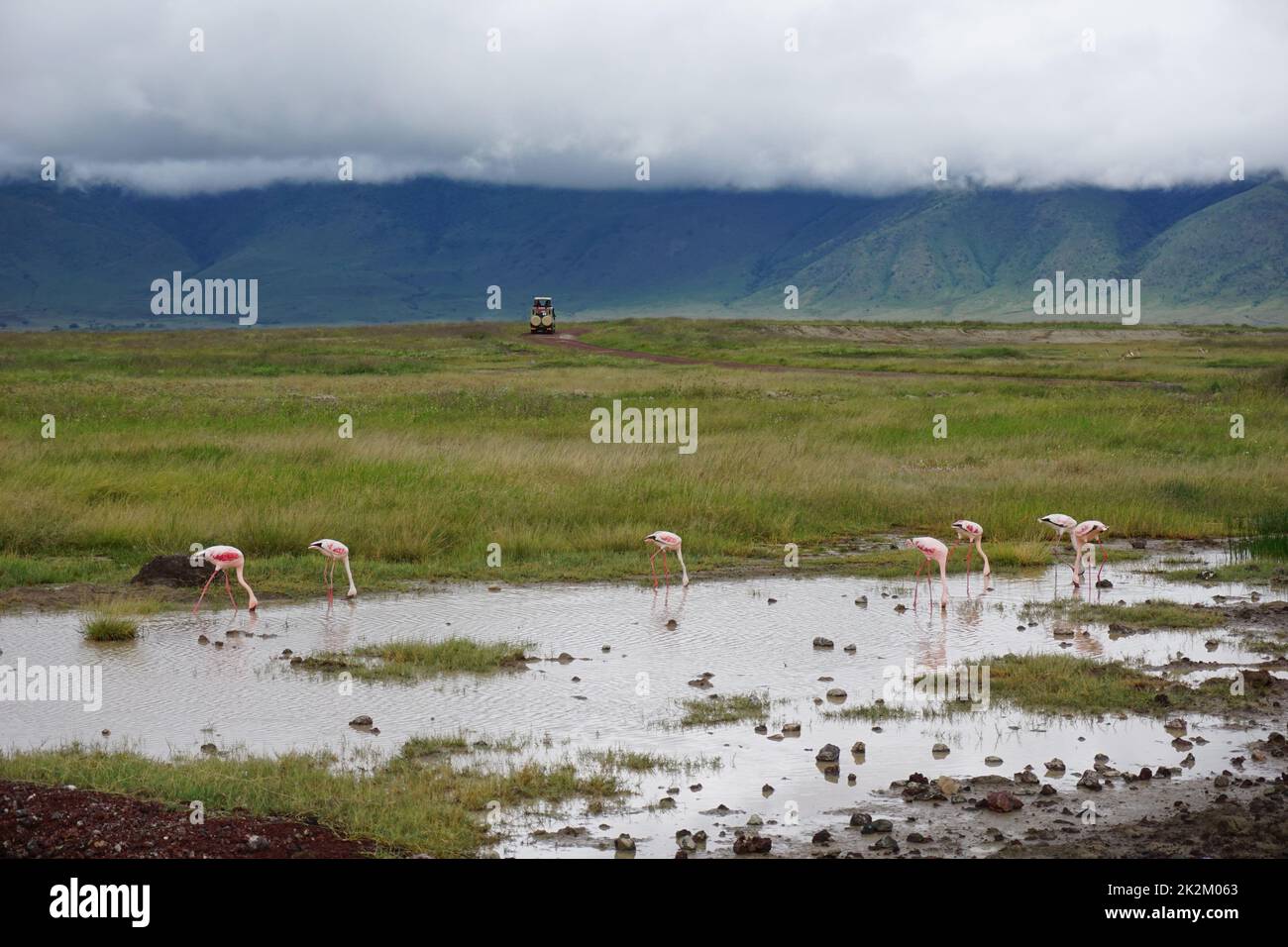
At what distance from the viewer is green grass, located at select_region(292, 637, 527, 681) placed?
534 inches

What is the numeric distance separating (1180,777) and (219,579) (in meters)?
12.1

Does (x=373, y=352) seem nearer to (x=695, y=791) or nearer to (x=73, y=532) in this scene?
(x=73, y=532)

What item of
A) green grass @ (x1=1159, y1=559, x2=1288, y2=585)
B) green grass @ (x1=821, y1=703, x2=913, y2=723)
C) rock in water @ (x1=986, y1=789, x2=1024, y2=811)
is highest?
green grass @ (x1=1159, y1=559, x2=1288, y2=585)

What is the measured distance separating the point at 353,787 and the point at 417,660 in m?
4.30

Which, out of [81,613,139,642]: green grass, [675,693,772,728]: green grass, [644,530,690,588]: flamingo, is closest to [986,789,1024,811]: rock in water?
[675,693,772,728]: green grass

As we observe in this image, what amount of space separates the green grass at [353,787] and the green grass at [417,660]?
2895 millimetres

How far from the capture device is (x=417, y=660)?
13984 millimetres

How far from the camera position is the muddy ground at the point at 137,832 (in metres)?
8.31

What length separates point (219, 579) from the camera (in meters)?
18.0

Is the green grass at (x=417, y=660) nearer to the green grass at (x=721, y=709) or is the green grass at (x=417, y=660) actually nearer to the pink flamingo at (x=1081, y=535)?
the green grass at (x=721, y=709)

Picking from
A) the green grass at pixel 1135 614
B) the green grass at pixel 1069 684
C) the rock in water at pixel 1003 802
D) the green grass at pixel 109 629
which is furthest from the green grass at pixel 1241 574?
the green grass at pixel 109 629

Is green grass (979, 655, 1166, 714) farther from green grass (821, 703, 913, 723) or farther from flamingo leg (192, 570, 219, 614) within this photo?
flamingo leg (192, 570, 219, 614)

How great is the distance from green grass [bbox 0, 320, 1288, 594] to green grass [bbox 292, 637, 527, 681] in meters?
3.65

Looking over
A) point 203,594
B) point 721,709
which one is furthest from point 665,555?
point 721,709
